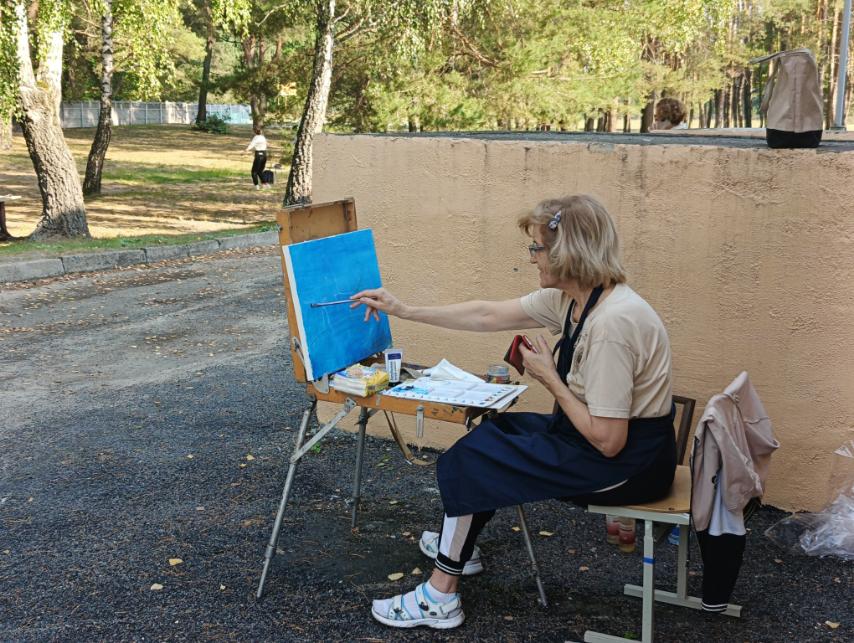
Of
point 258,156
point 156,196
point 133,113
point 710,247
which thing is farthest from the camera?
point 133,113

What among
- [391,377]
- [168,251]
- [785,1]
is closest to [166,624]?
[391,377]

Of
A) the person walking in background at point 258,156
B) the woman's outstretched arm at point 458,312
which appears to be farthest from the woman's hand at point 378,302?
the person walking in background at point 258,156

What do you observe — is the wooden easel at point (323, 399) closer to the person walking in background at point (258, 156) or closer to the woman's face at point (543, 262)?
the woman's face at point (543, 262)

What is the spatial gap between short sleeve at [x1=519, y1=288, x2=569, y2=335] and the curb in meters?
7.52

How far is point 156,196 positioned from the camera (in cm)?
2003

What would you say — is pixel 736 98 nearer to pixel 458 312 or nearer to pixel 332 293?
pixel 458 312

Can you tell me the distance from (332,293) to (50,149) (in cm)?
1082

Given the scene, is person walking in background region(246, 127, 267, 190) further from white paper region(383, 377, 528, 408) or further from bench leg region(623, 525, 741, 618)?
bench leg region(623, 525, 741, 618)

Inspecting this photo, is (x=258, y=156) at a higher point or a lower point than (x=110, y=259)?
higher

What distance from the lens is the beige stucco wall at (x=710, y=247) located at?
4.09 m

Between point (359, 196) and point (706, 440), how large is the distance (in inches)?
110

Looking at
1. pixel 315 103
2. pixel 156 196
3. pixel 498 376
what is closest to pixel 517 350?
pixel 498 376

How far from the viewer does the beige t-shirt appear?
2963 millimetres

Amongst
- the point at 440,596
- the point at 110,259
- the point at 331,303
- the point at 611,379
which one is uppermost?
the point at 331,303
